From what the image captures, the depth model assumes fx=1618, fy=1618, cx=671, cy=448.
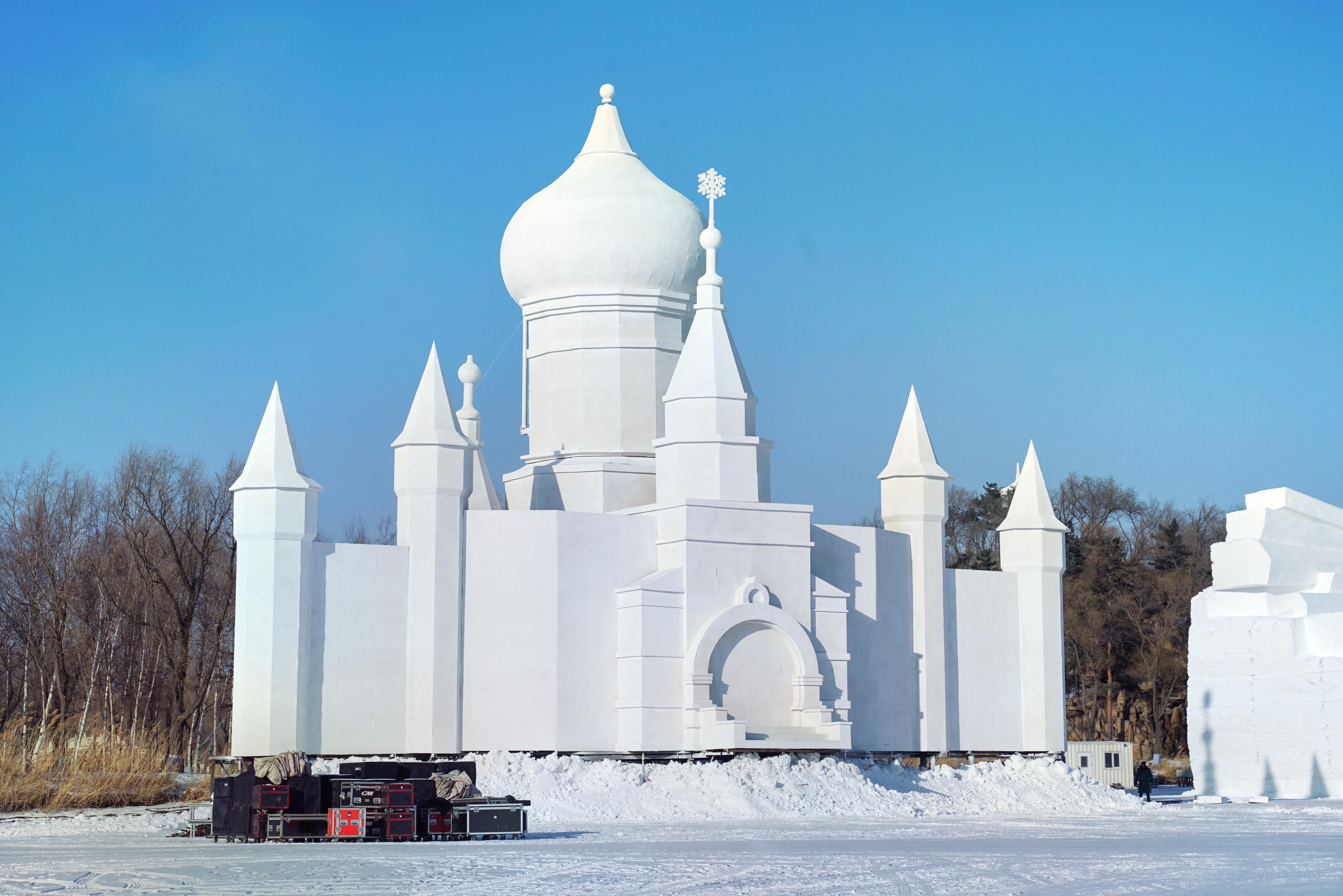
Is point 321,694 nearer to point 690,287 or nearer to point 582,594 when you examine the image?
point 582,594

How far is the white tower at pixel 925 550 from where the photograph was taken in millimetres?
31453

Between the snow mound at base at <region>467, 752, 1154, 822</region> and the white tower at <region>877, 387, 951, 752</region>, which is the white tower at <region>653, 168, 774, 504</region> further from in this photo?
the snow mound at base at <region>467, 752, 1154, 822</region>

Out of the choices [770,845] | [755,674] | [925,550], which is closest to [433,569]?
[755,674]

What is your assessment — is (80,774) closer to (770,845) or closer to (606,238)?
(770,845)

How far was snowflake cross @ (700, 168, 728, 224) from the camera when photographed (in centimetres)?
3098

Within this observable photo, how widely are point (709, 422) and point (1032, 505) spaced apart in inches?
330

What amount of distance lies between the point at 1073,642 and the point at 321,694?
35.2 meters

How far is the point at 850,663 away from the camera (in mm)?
30156

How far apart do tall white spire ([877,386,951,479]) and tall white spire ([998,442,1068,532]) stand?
2.40 m

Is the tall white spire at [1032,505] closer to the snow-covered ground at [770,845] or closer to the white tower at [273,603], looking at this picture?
the snow-covered ground at [770,845]

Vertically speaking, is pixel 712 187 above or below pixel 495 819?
above

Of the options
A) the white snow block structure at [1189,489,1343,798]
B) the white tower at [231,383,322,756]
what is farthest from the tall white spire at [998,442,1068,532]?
the white tower at [231,383,322,756]

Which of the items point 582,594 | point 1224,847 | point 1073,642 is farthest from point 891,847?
point 1073,642

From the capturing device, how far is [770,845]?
18859 millimetres
